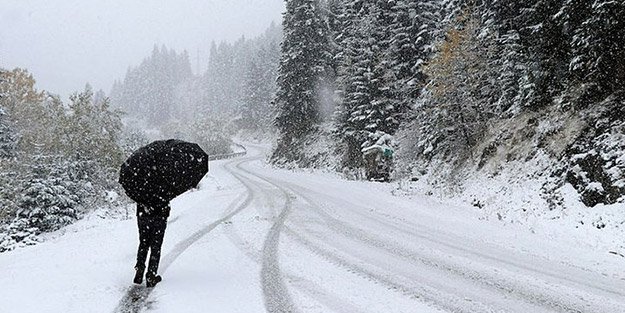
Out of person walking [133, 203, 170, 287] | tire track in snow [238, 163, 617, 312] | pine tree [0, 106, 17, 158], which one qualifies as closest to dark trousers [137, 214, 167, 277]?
person walking [133, 203, 170, 287]

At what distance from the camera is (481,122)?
20188 mm

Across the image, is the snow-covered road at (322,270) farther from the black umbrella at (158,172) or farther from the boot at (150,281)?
the black umbrella at (158,172)

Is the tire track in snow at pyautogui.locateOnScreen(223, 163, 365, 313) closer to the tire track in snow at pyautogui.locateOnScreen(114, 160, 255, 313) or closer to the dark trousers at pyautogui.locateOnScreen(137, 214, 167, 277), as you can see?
the tire track in snow at pyautogui.locateOnScreen(114, 160, 255, 313)

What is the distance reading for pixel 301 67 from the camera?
38094 millimetres

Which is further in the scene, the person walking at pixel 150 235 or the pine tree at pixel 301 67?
the pine tree at pixel 301 67

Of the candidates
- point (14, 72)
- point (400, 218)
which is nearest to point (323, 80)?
point (14, 72)

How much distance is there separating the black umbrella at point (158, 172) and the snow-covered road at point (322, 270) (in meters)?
1.14

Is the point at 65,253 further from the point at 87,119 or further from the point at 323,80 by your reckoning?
the point at 323,80

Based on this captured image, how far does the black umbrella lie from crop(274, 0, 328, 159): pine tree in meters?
33.0

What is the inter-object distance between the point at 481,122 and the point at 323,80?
20948mm

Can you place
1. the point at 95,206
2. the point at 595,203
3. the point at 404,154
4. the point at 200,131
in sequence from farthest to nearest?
1. the point at 200,131
2. the point at 404,154
3. the point at 95,206
4. the point at 595,203

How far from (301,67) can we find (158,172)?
3363 cm

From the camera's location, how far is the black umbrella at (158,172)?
5.39m

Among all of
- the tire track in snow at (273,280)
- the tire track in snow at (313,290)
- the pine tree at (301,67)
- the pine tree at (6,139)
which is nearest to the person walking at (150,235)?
the tire track in snow at (273,280)
